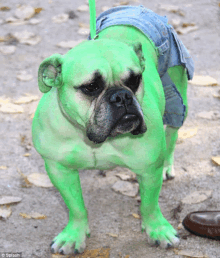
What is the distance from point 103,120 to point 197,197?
1.30 metres

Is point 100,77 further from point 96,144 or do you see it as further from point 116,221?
point 116,221

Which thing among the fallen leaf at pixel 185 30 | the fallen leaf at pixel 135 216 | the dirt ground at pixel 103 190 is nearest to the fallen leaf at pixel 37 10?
the dirt ground at pixel 103 190

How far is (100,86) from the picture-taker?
1.84 m

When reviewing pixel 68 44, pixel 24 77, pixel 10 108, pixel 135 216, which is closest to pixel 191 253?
pixel 135 216

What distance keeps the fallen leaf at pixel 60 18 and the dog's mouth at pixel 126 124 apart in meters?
4.15

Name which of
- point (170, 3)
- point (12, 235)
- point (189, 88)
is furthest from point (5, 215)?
point (170, 3)

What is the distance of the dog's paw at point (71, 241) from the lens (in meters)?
2.47

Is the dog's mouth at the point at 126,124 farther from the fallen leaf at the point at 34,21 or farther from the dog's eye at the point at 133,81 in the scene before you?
the fallen leaf at the point at 34,21

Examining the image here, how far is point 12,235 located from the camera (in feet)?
8.44

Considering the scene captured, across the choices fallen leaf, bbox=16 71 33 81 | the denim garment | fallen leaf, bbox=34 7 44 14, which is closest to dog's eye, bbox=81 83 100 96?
the denim garment

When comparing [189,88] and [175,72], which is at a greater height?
[175,72]

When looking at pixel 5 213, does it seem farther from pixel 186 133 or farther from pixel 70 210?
pixel 186 133

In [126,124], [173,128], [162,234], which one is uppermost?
[126,124]

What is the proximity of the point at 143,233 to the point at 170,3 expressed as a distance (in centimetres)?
439
